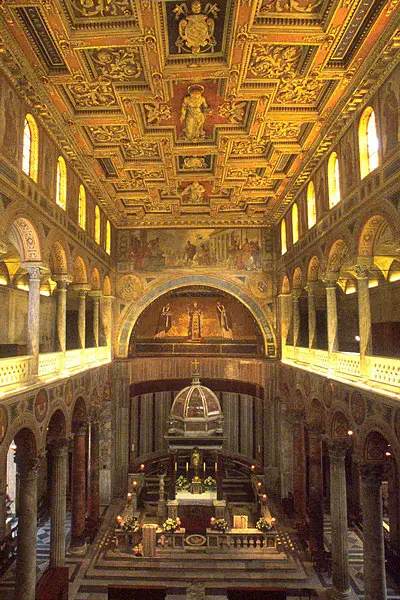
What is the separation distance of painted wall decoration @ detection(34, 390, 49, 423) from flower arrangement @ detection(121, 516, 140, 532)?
760 cm

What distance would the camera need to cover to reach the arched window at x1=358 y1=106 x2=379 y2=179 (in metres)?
10.6

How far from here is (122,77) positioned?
10.6 metres

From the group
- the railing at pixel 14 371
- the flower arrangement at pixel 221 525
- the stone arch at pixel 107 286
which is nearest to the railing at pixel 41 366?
the railing at pixel 14 371

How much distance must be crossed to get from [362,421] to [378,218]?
15.7 ft

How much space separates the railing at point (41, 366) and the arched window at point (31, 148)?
15.5 ft

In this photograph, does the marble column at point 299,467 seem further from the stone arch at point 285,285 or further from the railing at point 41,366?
the railing at point 41,366

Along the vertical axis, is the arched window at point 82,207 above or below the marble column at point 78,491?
above

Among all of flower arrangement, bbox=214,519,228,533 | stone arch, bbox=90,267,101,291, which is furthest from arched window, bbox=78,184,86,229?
flower arrangement, bbox=214,519,228,533

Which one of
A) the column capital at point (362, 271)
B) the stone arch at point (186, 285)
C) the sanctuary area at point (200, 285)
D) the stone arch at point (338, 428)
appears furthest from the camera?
the stone arch at point (186, 285)

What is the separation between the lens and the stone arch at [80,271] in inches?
642

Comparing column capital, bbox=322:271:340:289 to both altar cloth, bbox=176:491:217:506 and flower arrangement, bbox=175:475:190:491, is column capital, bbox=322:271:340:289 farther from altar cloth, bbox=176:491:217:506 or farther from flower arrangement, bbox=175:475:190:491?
flower arrangement, bbox=175:475:190:491

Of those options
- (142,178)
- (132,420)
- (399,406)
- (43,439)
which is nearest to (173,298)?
(132,420)

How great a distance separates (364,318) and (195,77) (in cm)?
705

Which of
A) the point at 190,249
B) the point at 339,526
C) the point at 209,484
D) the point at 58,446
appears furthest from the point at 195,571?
the point at 190,249
